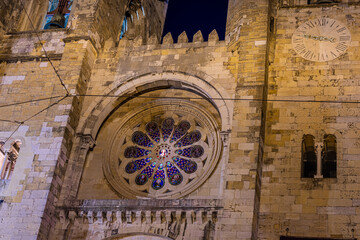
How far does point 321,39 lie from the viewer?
636 inches

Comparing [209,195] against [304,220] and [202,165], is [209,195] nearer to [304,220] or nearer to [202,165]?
[202,165]

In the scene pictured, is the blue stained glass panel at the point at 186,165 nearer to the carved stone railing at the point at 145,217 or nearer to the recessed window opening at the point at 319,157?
the carved stone railing at the point at 145,217

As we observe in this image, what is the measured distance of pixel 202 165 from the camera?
607 inches

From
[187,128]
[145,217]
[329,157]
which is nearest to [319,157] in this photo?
[329,157]

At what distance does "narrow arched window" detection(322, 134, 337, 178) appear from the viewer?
565 inches

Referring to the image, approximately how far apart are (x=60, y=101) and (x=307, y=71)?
6239 mm

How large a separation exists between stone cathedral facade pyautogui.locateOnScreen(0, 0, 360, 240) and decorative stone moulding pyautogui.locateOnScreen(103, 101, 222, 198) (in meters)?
0.03

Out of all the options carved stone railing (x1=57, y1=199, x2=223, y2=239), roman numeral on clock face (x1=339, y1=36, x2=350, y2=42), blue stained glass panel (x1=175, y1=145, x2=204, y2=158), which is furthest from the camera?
roman numeral on clock face (x1=339, y1=36, x2=350, y2=42)

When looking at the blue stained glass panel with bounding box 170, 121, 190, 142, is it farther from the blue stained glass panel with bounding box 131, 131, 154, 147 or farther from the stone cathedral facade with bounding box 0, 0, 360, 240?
the blue stained glass panel with bounding box 131, 131, 154, 147

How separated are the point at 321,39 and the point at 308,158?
3.34 m

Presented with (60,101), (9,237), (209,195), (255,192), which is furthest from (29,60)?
(255,192)

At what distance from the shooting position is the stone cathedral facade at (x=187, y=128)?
1391cm

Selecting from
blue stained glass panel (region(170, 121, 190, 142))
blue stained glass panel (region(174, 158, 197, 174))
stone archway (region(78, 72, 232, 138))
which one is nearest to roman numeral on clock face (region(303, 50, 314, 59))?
stone archway (region(78, 72, 232, 138))

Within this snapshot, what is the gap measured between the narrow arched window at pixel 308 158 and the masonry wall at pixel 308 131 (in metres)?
0.15
